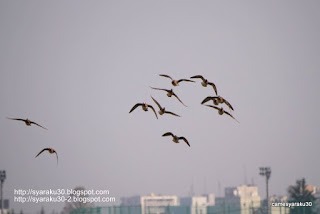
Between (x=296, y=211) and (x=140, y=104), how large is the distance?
4135 centimetres

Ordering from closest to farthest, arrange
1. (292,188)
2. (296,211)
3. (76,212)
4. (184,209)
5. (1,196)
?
(296,211), (76,212), (184,209), (1,196), (292,188)

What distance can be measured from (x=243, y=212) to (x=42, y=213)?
138ft

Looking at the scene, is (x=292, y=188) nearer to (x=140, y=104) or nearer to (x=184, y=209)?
(x=184, y=209)

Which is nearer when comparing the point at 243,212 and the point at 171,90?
the point at 171,90

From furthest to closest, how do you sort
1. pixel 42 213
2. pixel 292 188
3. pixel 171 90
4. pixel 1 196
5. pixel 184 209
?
pixel 292 188 < pixel 42 213 < pixel 1 196 < pixel 184 209 < pixel 171 90

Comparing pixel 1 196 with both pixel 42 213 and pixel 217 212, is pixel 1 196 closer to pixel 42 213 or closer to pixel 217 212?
pixel 42 213

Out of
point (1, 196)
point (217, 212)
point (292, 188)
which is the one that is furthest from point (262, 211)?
point (292, 188)

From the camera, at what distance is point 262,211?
76.4 m

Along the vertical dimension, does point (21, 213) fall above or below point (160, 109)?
below

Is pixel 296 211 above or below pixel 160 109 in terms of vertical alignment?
below

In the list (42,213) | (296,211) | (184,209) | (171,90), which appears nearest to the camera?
(171,90)

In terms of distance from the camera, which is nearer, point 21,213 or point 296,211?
point 296,211

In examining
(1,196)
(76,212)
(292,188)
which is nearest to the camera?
(76,212)

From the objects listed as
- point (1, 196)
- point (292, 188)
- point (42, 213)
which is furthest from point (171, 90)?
point (292, 188)
